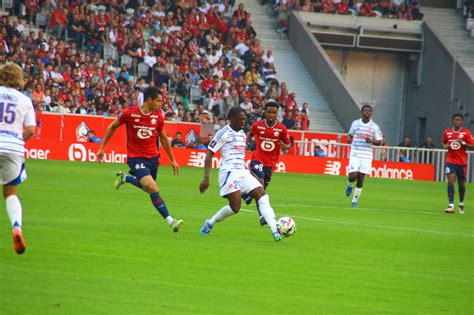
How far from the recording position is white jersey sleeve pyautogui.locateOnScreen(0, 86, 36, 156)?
1188cm

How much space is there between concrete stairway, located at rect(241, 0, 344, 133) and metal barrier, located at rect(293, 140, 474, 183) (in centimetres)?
520

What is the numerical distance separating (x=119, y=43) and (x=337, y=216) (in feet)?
77.5

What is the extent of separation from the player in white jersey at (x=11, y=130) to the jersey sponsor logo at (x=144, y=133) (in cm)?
442

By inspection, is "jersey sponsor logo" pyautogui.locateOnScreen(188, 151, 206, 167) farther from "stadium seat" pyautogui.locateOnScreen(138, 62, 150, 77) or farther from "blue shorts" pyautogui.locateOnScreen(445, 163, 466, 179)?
"blue shorts" pyautogui.locateOnScreen(445, 163, 466, 179)

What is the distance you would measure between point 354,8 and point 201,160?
19070 mm

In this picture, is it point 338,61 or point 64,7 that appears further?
point 338,61

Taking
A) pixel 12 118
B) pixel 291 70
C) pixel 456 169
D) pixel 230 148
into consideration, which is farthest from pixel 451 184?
pixel 291 70

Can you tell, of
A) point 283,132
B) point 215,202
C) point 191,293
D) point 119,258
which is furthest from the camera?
point 215,202

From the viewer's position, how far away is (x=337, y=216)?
21.6 meters

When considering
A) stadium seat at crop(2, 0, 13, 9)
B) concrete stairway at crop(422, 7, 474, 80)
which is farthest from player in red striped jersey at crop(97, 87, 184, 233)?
concrete stairway at crop(422, 7, 474, 80)

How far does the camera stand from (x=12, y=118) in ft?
39.3

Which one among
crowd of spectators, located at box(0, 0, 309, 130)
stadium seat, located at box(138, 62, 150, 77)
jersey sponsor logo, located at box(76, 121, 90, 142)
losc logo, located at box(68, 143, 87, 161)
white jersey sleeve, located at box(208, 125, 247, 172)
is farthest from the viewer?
stadium seat, located at box(138, 62, 150, 77)

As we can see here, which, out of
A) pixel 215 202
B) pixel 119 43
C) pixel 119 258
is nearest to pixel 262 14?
pixel 119 43

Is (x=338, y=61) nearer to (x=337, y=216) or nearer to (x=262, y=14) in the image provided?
(x=262, y=14)
